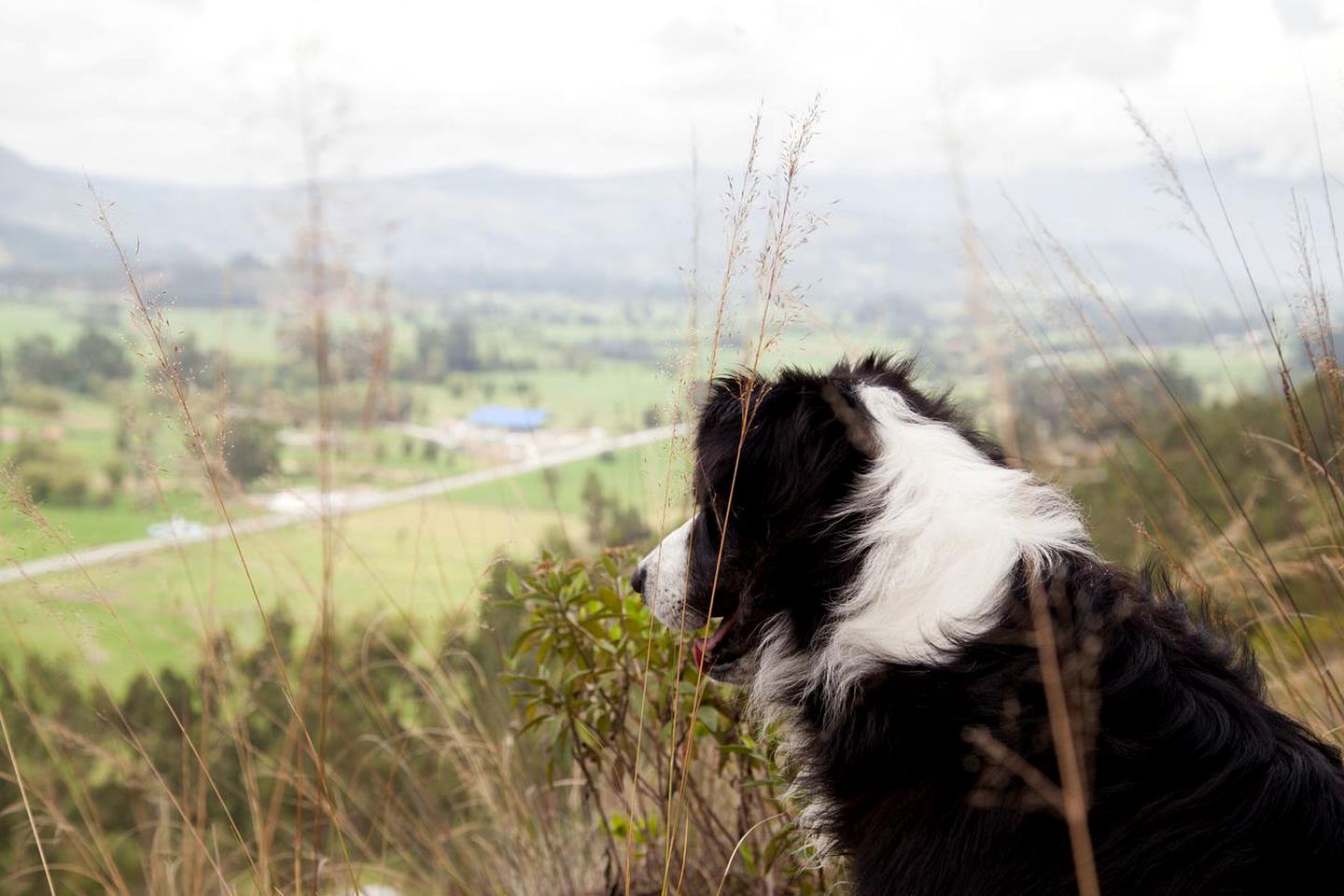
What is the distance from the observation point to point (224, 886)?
2.14m

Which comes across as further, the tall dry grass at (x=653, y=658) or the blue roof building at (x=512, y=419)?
Answer: the blue roof building at (x=512, y=419)

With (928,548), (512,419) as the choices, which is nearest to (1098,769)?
(928,548)

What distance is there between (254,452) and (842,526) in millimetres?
2607

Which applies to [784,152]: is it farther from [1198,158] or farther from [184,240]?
[184,240]

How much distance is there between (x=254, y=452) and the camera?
3680 mm

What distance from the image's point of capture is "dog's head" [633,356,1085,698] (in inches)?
67.6

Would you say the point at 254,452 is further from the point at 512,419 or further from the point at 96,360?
the point at 96,360

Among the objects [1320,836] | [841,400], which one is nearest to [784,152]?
[841,400]

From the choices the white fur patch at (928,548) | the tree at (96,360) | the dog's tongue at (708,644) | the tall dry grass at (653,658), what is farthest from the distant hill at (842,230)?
the tree at (96,360)

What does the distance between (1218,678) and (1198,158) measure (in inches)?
72.6

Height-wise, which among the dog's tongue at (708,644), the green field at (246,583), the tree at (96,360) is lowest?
the green field at (246,583)

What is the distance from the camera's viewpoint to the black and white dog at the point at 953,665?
56.4 inches

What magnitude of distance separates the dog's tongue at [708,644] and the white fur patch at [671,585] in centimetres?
4

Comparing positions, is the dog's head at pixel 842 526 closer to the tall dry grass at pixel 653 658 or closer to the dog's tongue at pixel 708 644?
the dog's tongue at pixel 708 644
